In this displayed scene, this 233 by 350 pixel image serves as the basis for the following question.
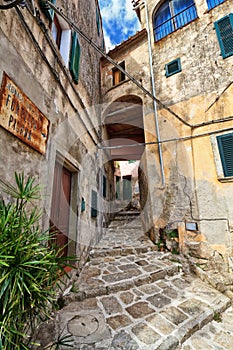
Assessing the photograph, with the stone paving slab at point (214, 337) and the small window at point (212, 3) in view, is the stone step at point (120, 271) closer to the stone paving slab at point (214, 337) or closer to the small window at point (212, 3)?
the stone paving slab at point (214, 337)

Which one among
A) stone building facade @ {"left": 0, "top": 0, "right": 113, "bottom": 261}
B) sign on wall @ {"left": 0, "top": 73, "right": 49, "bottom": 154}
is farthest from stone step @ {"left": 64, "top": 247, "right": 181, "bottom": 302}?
sign on wall @ {"left": 0, "top": 73, "right": 49, "bottom": 154}

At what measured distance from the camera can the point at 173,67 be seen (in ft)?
19.0

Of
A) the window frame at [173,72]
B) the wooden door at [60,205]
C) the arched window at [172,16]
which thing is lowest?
the wooden door at [60,205]

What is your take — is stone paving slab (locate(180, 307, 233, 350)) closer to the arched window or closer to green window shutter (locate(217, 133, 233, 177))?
green window shutter (locate(217, 133, 233, 177))

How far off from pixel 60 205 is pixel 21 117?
6.58ft

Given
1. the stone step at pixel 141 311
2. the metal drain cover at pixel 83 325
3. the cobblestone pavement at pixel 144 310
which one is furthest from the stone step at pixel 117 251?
the metal drain cover at pixel 83 325

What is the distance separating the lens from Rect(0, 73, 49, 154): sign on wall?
1816mm

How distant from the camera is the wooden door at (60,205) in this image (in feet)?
10.7

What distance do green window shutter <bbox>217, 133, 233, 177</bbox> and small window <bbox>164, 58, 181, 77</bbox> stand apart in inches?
120

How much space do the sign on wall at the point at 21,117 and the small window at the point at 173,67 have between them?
5239 mm

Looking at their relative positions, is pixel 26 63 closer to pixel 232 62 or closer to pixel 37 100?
pixel 37 100

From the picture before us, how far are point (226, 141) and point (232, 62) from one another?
240 cm

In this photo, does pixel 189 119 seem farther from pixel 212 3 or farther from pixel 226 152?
pixel 212 3

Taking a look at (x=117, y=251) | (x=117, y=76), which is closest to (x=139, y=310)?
(x=117, y=251)
